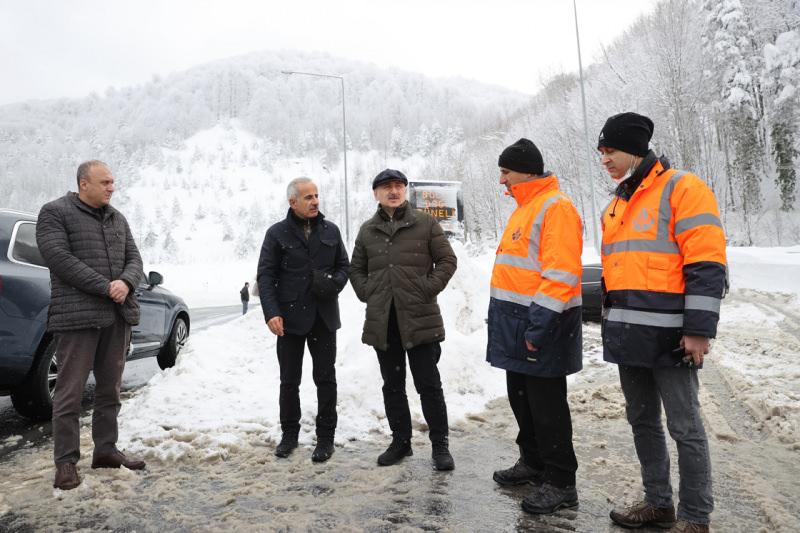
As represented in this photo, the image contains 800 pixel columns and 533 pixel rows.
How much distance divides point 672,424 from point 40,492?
3.76 meters

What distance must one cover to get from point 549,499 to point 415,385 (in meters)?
1.22

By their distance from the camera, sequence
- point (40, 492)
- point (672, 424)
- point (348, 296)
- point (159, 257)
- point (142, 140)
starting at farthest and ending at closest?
point (142, 140)
point (159, 257)
point (348, 296)
point (40, 492)
point (672, 424)

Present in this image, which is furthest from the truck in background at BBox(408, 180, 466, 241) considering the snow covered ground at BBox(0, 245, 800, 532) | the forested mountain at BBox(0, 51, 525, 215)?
the forested mountain at BBox(0, 51, 525, 215)

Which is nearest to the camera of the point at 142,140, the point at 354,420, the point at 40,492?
the point at 40,492

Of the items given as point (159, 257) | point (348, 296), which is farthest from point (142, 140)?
point (348, 296)

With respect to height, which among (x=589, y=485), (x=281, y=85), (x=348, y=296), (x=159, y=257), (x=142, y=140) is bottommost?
(x=589, y=485)

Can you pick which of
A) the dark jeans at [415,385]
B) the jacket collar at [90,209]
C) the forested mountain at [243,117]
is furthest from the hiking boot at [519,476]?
the forested mountain at [243,117]

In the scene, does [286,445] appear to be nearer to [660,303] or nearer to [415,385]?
[415,385]

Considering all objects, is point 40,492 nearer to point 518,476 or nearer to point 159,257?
point 518,476

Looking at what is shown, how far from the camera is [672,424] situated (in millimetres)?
2625

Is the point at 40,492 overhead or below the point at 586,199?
below

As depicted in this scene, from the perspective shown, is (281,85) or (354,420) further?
(281,85)

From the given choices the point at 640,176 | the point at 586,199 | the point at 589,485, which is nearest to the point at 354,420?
the point at 589,485

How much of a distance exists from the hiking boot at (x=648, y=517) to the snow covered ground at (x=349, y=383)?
1847 millimetres
